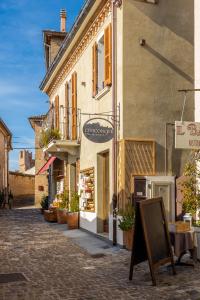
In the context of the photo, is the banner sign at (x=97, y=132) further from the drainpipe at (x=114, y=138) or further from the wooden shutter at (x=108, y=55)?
the wooden shutter at (x=108, y=55)

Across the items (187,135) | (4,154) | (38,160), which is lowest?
(187,135)

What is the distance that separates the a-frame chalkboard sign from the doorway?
5.16 m

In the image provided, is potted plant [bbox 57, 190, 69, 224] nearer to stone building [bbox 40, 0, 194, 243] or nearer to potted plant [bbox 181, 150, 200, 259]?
stone building [bbox 40, 0, 194, 243]

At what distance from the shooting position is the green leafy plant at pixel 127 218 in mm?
10094

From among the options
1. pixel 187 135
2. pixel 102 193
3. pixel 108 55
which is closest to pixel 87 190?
pixel 102 193

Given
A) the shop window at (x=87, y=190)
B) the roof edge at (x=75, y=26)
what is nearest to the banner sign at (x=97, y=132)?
the shop window at (x=87, y=190)

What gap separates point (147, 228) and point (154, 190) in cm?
390

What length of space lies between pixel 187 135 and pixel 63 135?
8.55m

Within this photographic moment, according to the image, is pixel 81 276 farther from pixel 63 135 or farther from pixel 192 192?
pixel 63 135

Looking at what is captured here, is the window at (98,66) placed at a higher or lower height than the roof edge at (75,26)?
lower

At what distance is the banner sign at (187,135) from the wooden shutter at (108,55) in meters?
3.29

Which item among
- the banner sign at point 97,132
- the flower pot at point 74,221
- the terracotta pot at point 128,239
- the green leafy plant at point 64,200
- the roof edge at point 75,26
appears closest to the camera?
the terracotta pot at point 128,239

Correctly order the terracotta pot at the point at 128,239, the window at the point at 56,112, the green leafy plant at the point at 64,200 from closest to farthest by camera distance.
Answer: the terracotta pot at the point at 128,239, the green leafy plant at the point at 64,200, the window at the point at 56,112

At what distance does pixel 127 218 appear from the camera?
1018 cm
